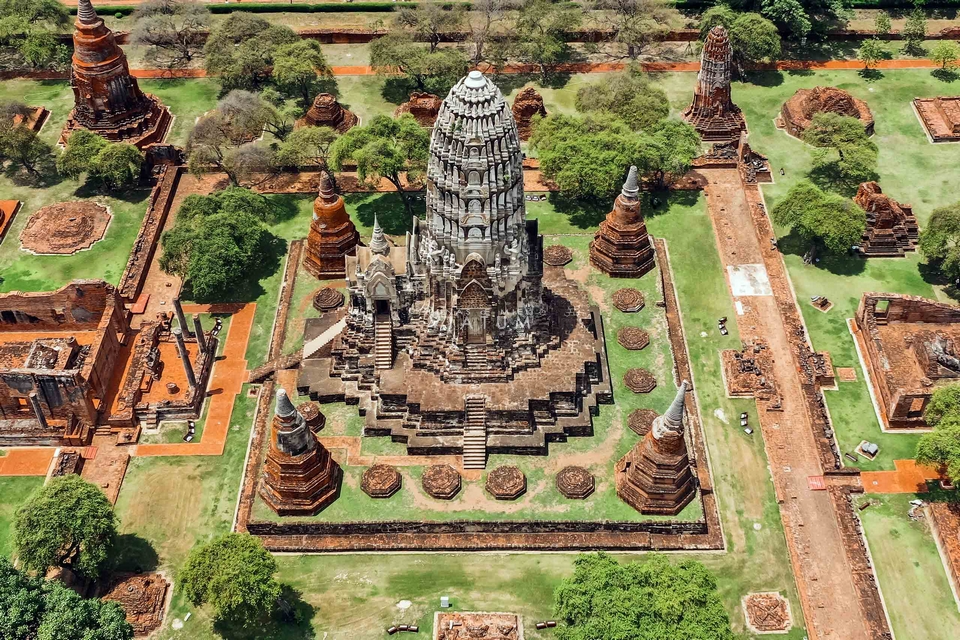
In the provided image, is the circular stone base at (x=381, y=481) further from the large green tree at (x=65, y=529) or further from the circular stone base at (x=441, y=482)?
the large green tree at (x=65, y=529)

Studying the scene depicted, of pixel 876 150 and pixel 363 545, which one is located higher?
pixel 876 150

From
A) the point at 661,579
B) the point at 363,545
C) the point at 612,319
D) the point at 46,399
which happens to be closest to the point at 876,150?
the point at 612,319

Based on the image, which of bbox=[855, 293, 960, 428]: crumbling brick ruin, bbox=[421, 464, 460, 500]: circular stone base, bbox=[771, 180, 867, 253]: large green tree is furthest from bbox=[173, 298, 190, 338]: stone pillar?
bbox=[855, 293, 960, 428]: crumbling brick ruin

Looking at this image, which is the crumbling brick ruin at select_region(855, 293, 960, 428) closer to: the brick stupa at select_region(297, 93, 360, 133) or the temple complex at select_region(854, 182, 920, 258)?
the temple complex at select_region(854, 182, 920, 258)

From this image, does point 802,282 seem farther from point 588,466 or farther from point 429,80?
point 429,80

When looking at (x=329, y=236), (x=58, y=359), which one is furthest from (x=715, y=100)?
(x=58, y=359)

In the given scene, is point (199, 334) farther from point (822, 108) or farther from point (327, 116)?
point (822, 108)

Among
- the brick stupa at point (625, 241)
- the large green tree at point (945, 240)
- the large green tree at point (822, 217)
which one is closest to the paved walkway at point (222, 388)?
the brick stupa at point (625, 241)
